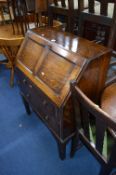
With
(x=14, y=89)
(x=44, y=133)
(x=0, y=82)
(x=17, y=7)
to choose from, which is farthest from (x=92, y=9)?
(x=0, y=82)

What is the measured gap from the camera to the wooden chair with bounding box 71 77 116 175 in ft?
2.33

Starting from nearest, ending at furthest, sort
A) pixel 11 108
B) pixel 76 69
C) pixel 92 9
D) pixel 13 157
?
1. pixel 76 69
2. pixel 92 9
3. pixel 13 157
4. pixel 11 108

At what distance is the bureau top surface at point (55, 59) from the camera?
3.04ft

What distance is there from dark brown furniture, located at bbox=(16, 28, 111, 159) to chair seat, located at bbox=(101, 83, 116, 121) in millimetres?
63

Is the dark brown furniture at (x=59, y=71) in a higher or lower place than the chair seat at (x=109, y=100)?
higher

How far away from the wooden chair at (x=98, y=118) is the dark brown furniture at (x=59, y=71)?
0.06m

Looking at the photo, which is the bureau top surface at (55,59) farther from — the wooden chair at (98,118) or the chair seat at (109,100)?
the chair seat at (109,100)

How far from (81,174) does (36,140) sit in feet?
1.65

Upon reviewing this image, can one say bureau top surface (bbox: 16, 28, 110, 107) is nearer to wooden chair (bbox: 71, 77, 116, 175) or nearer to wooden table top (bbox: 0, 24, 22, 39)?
wooden chair (bbox: 71, 77, 116, 175)

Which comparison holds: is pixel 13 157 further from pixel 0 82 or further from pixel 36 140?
pixel 0 82

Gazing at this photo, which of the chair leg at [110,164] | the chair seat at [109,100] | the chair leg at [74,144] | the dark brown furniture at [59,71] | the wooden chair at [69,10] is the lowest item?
the chair leg at [74,144]

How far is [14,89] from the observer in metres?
2.20

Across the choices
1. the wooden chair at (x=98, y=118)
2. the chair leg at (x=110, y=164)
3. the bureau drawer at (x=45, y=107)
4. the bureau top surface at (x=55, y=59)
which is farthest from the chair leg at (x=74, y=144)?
the bureau top surface at (x=55, y=59)

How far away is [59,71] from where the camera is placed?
1.00 metres
